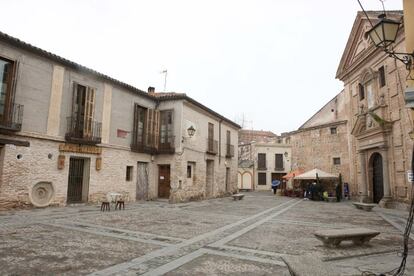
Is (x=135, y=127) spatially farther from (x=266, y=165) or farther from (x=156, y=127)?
(x=266, y=165)

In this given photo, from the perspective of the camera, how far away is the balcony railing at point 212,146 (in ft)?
65.0

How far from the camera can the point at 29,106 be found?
10742 millimetres

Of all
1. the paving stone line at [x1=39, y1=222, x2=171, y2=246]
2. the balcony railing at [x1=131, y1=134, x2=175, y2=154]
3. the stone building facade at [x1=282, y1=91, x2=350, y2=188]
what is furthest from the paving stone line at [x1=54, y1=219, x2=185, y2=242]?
the stone building facade at [x1=282, y1=91, x2=350, y2=188]

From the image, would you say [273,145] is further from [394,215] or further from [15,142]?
[15,142]

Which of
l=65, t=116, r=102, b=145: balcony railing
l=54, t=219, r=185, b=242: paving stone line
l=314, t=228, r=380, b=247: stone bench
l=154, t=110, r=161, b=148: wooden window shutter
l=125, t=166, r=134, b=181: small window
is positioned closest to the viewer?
l=314, t=228, r=380, b=247: stone bench

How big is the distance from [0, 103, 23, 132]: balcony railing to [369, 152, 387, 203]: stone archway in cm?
1674

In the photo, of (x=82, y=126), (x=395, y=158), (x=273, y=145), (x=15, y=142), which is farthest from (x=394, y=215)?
(x=273, y=145)

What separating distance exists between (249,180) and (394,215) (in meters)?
26.3

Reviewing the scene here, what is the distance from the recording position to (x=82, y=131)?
1263cm

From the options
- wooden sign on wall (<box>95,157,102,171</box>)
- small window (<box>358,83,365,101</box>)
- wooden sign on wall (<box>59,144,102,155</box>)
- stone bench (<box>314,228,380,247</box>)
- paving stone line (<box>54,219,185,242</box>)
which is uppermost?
small window (<box>358,83,365,101</box>)

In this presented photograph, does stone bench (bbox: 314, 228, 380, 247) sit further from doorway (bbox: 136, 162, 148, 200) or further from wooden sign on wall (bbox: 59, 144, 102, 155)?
doorway (bbox: 136, 162, 148, 200)

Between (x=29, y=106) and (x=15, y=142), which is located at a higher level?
(x=29, y=106)

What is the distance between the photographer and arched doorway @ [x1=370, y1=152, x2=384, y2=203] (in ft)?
50.6

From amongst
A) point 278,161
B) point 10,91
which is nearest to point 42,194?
point 10,91
